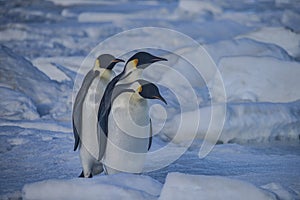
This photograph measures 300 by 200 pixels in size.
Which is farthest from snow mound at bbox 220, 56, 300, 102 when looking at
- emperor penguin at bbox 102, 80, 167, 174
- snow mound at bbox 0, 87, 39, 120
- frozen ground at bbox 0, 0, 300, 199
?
emperor penguin at bbox 102, 80, 167, 174

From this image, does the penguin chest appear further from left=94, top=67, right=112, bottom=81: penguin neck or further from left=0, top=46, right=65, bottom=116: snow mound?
left=0, top=46, right=65, bottom=116: snow mound

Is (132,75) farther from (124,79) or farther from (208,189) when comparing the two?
(208,189)

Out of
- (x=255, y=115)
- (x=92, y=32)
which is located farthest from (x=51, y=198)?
(x=92, y=32)

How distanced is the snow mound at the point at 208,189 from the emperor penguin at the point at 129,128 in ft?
0.97

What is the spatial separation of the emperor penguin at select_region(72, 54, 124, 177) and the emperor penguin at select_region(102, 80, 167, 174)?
0.23 ft

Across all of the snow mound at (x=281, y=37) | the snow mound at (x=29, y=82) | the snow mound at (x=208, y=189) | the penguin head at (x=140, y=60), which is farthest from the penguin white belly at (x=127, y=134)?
the snow mound at (x=281, y=37)

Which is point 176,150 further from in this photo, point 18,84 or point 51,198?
point 18,84

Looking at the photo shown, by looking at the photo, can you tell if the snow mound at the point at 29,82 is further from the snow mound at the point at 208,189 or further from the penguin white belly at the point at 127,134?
the snow mound at the point at 208,189

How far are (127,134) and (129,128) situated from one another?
0.08 feet

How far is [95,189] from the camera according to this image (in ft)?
7.14

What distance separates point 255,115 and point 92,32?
3.37 m

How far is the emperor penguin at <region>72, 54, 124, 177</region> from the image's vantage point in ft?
8.09

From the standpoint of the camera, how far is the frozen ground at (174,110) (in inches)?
87.8

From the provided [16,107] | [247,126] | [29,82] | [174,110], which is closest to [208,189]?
[247,126]
